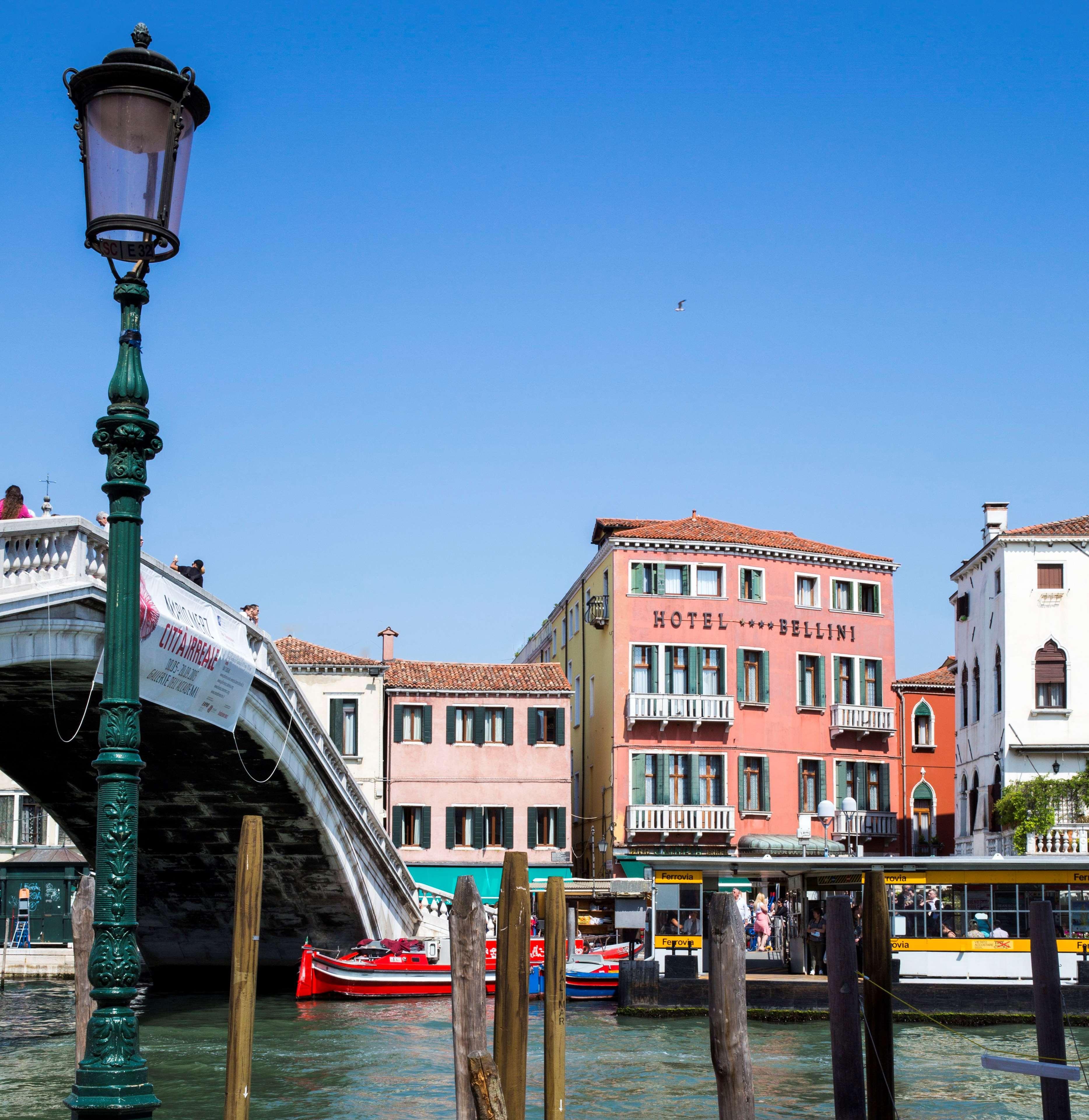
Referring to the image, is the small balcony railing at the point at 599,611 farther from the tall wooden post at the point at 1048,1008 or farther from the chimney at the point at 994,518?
the tall wooden post at the point at 1048,1008

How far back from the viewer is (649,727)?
32.4 metres

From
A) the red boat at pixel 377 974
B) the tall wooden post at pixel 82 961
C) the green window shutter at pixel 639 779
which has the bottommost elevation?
the red boat at pixel 377 974

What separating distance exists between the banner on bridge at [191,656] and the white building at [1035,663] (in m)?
16.7

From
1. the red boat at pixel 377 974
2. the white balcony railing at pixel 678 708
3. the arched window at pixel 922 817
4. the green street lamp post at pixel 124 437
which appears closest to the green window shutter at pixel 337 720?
the white balcony railing at pixel 678 708

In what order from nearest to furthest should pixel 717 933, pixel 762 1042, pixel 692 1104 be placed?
pixel 717 933
pixel 692 1104
pixel 762 1042

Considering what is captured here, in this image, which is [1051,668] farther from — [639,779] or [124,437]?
[124,437]

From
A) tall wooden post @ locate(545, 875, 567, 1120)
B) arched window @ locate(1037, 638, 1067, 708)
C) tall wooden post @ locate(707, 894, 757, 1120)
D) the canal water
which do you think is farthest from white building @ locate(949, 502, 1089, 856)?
tall wooden post @ locate(707, 894, 757, 1120)

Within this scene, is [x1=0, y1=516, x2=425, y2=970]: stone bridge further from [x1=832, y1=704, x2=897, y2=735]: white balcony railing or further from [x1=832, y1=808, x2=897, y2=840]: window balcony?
[x1=832, y1=704, x2=897, y2=735]: white balcony railing

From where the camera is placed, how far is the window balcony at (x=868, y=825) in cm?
3288

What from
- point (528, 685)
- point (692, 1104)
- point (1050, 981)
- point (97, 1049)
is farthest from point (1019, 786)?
point (97, 1049)

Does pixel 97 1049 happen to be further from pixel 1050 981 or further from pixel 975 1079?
pixel 975 1079

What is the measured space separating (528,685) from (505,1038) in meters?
25.0

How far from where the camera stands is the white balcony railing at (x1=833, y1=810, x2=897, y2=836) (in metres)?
32.9

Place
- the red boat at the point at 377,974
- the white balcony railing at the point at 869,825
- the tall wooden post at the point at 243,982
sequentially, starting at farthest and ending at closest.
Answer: the white balcony railing at the point at 869,825
the red boat at the point at 377,974
the tall wooden post at the point at 243,982
